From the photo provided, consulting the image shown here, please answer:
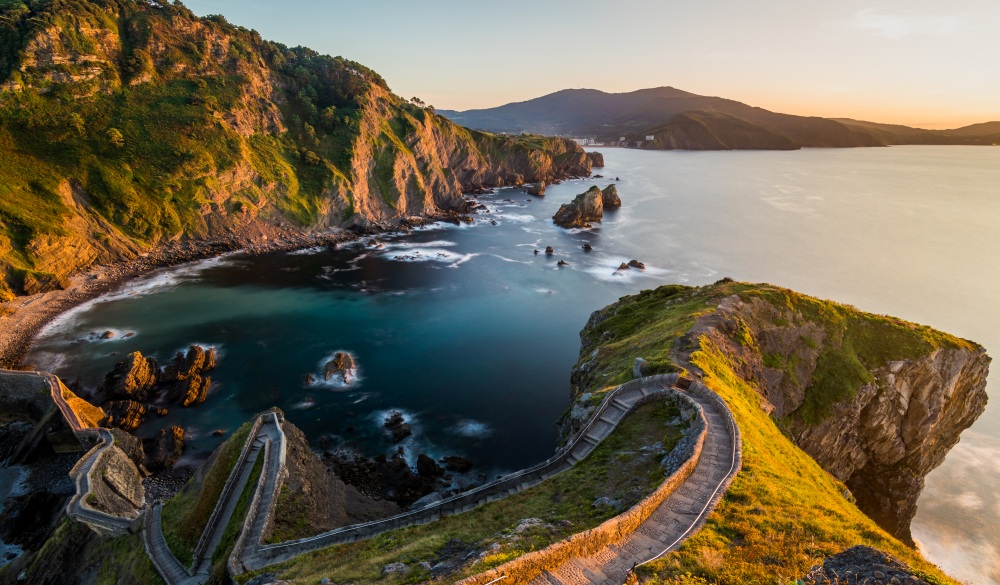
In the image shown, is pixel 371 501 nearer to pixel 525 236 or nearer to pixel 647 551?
pixel 647 551

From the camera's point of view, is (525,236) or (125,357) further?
(525,236)

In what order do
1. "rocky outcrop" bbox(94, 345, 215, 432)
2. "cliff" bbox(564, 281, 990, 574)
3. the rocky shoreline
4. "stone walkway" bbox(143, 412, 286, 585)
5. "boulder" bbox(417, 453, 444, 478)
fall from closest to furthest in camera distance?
"stone walkway" bbox(143, 412, 286, 585) < "cliff" bbox(564, 281, 990, 574) < "boulder" bbox(417, 453, 444, 478) < "rocky outcrop" bbox(94, 345, 215, 432) < the rocky shoreline

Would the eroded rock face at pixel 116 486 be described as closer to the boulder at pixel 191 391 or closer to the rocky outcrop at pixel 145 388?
the rocky outcrop at pixel 145 388

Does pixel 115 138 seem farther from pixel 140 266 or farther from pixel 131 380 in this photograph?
pixel 131 380

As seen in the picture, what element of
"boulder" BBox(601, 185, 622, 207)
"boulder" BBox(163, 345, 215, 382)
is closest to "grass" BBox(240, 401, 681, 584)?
"boulder" BBox(163, 345, 215, 382)

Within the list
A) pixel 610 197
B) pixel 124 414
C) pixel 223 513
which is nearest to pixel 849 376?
pixel 223 513

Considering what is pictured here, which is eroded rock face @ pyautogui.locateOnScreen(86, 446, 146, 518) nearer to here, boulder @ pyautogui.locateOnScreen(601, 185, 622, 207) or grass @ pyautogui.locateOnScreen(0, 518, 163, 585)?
grass @ pyautogui.locateOnScreen(0, 518, 163, 585)

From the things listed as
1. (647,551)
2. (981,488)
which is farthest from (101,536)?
(981,488)
